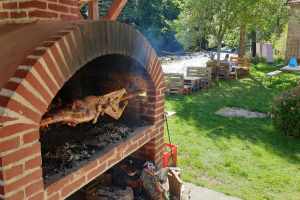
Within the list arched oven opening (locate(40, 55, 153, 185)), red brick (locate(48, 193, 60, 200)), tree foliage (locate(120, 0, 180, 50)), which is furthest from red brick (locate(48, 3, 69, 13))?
tree foliage (locate(120, 0, 180, 50))

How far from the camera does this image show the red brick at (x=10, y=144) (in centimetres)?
206

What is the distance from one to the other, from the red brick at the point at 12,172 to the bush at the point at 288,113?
6.38 metres

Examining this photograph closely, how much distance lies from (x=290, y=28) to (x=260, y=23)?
8.04 metres

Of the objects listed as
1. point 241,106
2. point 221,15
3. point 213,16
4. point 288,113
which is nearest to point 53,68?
point 288,113

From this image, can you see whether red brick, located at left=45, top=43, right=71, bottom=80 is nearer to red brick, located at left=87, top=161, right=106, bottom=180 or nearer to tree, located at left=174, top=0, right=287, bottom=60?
red brick, located at left=87, top=161, right=106, bottom=180

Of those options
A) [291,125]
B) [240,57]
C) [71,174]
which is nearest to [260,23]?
[240,57]

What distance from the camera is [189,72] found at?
43.2 feet

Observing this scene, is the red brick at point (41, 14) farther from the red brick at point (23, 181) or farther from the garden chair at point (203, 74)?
the garden chair at point (203, 74)

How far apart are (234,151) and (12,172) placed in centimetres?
514

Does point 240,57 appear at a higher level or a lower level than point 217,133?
higher

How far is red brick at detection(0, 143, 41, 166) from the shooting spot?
2.09m

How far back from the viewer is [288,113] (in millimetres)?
7371

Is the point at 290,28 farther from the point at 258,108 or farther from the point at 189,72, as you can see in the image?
the point at 258,108

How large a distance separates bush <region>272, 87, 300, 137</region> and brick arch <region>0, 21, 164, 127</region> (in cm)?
525
